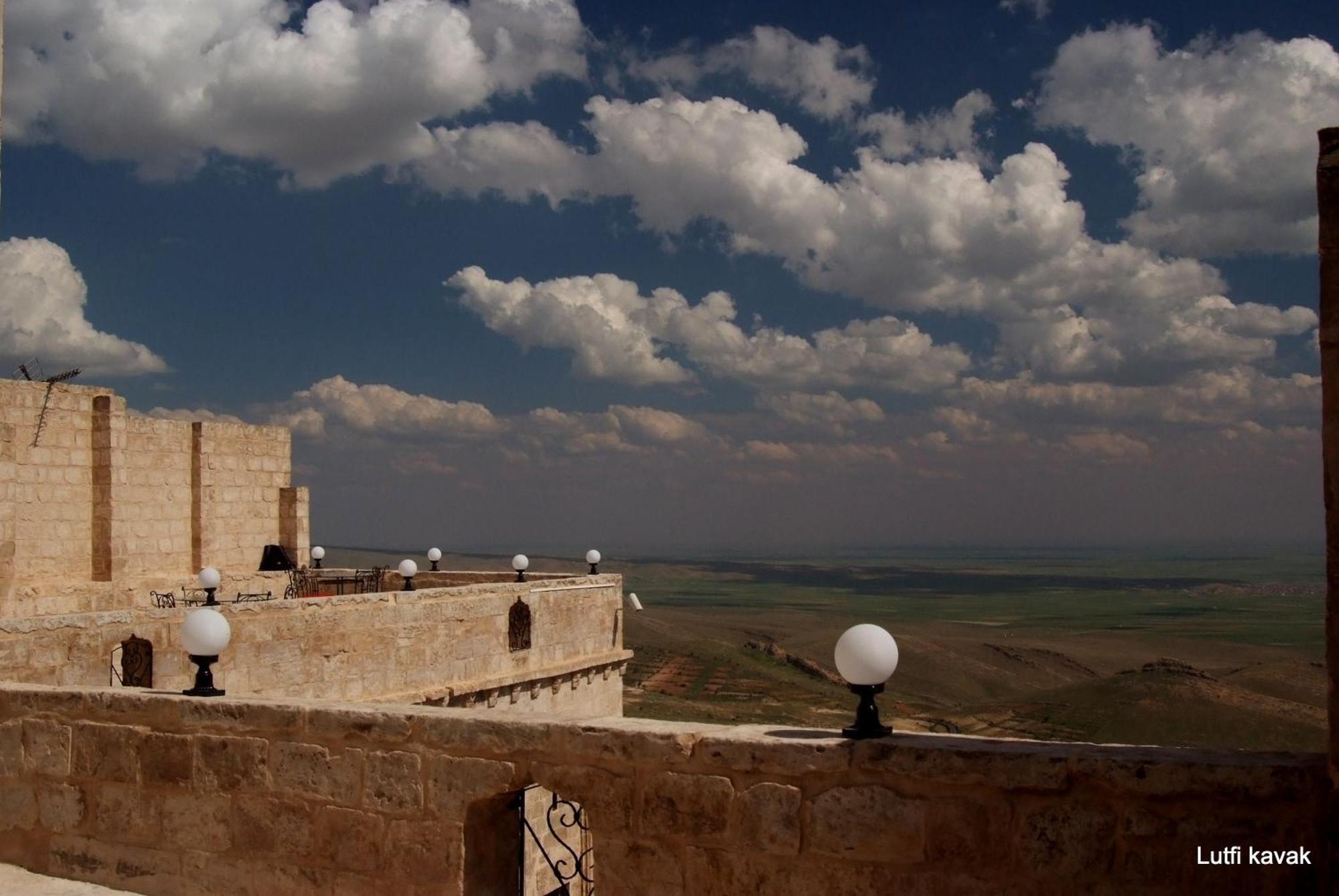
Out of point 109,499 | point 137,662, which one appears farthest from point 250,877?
point 109,499

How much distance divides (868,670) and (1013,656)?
64.9m

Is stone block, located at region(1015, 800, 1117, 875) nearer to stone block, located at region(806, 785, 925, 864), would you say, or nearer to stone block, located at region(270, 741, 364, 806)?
stone block, located at region(806, 785, 925, 864)

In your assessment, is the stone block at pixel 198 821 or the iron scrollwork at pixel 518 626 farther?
the iron scrollwork at pixel 518 626

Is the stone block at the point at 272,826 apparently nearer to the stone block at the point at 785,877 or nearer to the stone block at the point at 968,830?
the stone block at the point at 785,877

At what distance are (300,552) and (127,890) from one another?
46.3 feet

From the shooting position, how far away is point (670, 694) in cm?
3475

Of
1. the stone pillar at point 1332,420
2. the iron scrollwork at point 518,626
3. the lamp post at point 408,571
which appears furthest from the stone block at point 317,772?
the lamp post at point 408,571

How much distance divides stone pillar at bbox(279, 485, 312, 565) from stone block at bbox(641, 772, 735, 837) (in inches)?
620

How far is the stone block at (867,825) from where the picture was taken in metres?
3.66

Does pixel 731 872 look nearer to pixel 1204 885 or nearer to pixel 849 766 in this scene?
pixel 849 766

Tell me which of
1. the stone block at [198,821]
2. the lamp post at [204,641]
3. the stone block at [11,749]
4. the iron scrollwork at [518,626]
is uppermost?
the lamp post at [204,641]

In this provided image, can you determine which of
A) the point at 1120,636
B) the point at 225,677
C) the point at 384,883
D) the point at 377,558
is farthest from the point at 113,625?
the point at 377,558

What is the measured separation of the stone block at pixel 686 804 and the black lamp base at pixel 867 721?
482mm

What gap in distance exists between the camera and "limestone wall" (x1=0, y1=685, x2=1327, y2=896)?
11.1ft
